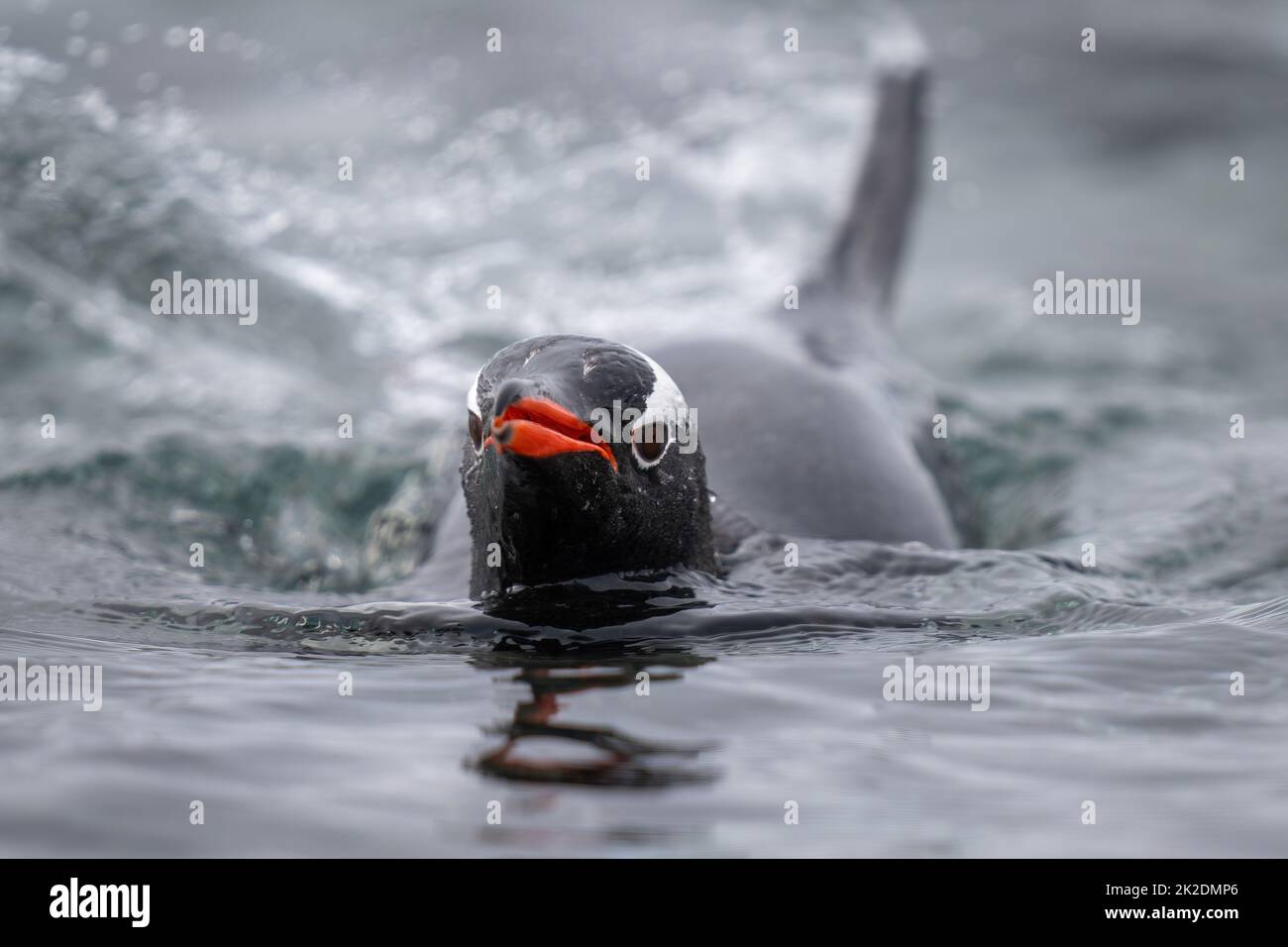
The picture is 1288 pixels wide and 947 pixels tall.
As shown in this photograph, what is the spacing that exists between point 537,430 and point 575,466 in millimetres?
242

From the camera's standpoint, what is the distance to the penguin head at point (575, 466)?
4.11 m

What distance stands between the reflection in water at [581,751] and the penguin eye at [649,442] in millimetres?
730

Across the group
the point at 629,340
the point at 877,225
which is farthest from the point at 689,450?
the point at 877,225

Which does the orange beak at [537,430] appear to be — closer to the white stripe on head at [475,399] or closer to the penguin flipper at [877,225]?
the white stripe on head at [475,399]

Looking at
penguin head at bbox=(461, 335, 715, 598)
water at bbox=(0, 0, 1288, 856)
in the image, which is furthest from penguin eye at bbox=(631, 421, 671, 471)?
water at bbox=(0, 0, 1288, 856)

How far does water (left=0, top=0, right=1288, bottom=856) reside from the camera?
3285 millimetres

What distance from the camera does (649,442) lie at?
175 inches

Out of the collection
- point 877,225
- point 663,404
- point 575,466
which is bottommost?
point 575,466

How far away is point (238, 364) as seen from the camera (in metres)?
9.05

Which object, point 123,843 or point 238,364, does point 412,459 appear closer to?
point 238,364
